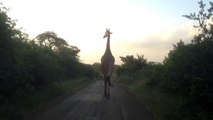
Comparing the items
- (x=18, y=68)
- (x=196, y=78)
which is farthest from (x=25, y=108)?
(x=196, y=78)

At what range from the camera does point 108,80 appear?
20.7 metres

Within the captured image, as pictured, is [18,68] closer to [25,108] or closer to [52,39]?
[25,108]

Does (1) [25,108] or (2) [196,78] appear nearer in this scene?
(2) [196,78]

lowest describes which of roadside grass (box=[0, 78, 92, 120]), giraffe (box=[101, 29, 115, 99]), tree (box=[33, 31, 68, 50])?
roadside grass (box=[0, 78, 92, 120])

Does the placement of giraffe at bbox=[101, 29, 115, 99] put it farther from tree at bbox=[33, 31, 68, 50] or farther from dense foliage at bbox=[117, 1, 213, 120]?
tree at bbox=[33, 31, 68, 50]

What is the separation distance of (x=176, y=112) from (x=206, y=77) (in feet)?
7.63

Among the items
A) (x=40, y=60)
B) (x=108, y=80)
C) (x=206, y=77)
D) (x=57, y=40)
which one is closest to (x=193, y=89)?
(x=206, y=77)

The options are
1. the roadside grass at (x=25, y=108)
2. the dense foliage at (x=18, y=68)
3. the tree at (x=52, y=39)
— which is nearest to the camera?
the roadside grass at (x=25, y=108)

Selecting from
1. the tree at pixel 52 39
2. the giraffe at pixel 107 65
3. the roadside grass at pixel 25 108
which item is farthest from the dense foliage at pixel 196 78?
the tree at pixel 52 39

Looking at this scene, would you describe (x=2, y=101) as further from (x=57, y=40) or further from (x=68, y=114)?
(x=57, y=40)

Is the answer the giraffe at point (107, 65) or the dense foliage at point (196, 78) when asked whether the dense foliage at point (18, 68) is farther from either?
the dense foliage at point (196, 78)

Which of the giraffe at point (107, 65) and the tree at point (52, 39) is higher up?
the tree at point (52, 39)

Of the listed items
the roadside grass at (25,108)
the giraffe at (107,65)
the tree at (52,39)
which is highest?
the tree at (52,39)

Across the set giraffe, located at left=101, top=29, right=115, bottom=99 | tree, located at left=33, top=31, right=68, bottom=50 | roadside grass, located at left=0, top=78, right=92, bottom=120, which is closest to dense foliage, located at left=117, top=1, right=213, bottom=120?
giraffe, located at left=101, top=29, right=115, bottom=99
